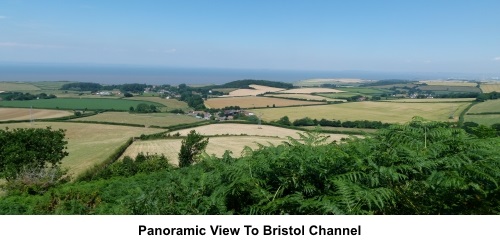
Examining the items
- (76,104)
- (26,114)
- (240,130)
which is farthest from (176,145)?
(76,104)

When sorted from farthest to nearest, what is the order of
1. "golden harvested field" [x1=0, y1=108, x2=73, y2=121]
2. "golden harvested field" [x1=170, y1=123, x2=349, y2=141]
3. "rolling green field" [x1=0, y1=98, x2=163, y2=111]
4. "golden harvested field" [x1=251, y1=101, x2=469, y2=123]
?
1. "rolling green field" [x1=0, y1=98, x2=163, y2=111]
2. "golden harvested field" [x1=251, y1=101, x2=469, y2=123]
3. "golden harvested field" [x1=0, y1=108, x2=73, y2=121]
4. "golden harvested field" [x1=170, y1=123, x2=349, y2=141]

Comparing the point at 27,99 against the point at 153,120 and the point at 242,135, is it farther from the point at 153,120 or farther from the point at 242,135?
the point at 242,135

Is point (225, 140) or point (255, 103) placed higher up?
point (255, 103)

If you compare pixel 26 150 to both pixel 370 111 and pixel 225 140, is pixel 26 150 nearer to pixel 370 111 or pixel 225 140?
pixel 225 140

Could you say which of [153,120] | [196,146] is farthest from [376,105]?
[196,146]

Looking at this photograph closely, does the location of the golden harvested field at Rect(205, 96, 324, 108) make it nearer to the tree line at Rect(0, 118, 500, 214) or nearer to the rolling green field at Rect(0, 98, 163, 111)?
the rolling green field at Rect(0, 98, 163, 111)

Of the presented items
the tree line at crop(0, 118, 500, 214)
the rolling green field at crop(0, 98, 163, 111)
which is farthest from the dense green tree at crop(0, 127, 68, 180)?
the rolling green field at crop(0, 98, 163, 111)

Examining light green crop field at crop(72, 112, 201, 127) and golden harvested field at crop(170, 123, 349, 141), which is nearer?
golden harvested field at crop(170, 123, 349, 141)
